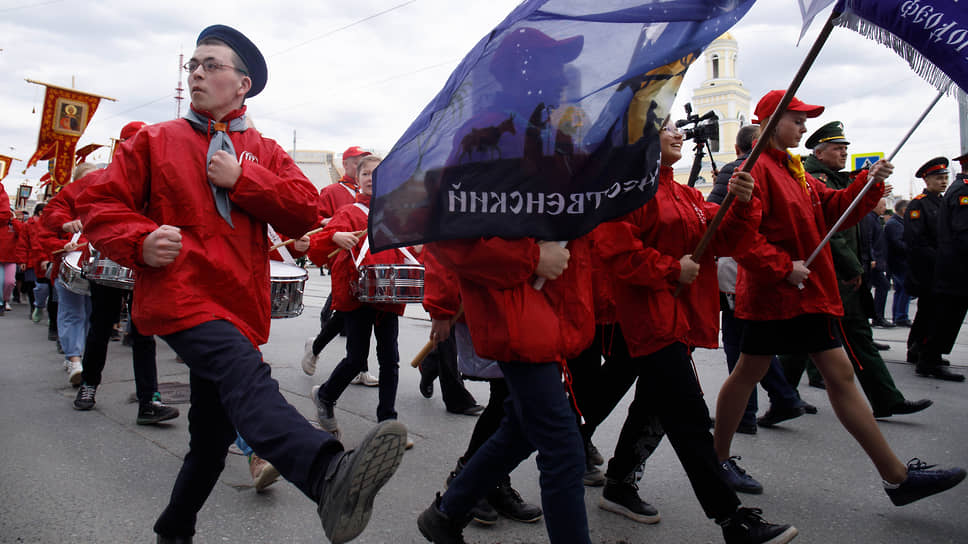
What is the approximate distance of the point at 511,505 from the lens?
10.6ft

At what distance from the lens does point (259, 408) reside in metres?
2.13

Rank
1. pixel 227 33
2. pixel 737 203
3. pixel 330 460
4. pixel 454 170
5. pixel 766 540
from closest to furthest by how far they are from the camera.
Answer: pixel 330 460
pixel 454 170
pixel 766 540
pixel 227 33
pixel 737 203

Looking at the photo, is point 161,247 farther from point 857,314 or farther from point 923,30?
point 857,314

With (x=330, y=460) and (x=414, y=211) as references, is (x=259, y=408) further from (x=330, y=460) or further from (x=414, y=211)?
(x=414, y=211)

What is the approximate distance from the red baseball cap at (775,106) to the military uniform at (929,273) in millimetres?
3936

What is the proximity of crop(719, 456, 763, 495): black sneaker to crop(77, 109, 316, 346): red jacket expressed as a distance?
97.1 inches

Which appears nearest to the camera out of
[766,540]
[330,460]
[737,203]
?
[330,460]

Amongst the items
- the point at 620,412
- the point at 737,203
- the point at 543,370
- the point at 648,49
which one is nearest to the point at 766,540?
the point at 543,370

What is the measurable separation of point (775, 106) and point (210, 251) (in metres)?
2.81

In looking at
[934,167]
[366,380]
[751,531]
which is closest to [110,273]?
[366,380]

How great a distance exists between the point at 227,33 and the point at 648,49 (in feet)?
5.49

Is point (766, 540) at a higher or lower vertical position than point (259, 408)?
lower

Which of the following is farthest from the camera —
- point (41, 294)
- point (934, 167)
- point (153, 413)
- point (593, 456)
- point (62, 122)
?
point (62, 122)

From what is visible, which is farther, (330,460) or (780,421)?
(780,421)
